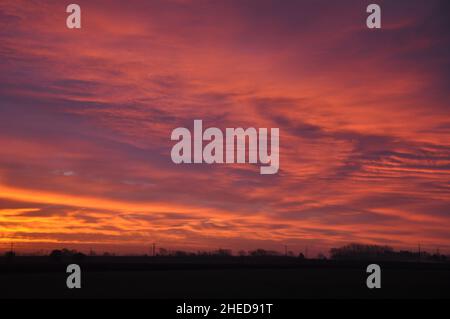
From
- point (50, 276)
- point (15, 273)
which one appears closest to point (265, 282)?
point (50, 276)

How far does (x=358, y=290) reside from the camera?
45219mm

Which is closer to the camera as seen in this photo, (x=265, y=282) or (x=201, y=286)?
(x=201, y=286)

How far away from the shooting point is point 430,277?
6091cm

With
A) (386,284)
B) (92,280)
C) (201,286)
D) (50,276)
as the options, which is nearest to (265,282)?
(201,286)

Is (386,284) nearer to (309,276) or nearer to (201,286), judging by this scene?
(309,276)

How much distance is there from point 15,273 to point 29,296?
52.0 ft

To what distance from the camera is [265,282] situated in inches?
1966
